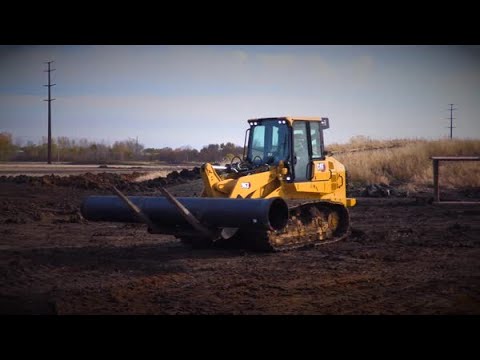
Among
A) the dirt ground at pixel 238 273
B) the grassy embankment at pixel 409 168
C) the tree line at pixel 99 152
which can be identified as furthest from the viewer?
the tree line at pixel 99 152

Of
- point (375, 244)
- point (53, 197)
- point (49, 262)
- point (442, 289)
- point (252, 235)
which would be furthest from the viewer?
point (53, 197)

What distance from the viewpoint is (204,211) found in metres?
10.8

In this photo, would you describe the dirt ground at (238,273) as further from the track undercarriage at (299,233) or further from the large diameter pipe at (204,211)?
the large diameter pipe at (204,211)

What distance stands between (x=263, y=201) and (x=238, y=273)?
51.8 inches

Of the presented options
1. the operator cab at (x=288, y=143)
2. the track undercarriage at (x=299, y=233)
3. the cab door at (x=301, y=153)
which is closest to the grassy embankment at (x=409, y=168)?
the track undercarriage at (x=299, y=233)

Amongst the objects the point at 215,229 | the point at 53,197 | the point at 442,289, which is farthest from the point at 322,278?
the point at 53,197

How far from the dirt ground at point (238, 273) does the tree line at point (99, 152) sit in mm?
44741

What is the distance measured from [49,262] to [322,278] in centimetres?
493

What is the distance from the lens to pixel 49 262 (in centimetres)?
1082

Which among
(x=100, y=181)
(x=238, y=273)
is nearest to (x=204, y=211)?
(x=238, y=273)

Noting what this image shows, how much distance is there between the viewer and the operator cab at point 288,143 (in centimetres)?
1262

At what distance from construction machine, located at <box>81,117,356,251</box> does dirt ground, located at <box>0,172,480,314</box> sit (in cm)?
46

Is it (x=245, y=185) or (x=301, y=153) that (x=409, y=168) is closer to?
(x=301, y=153)
